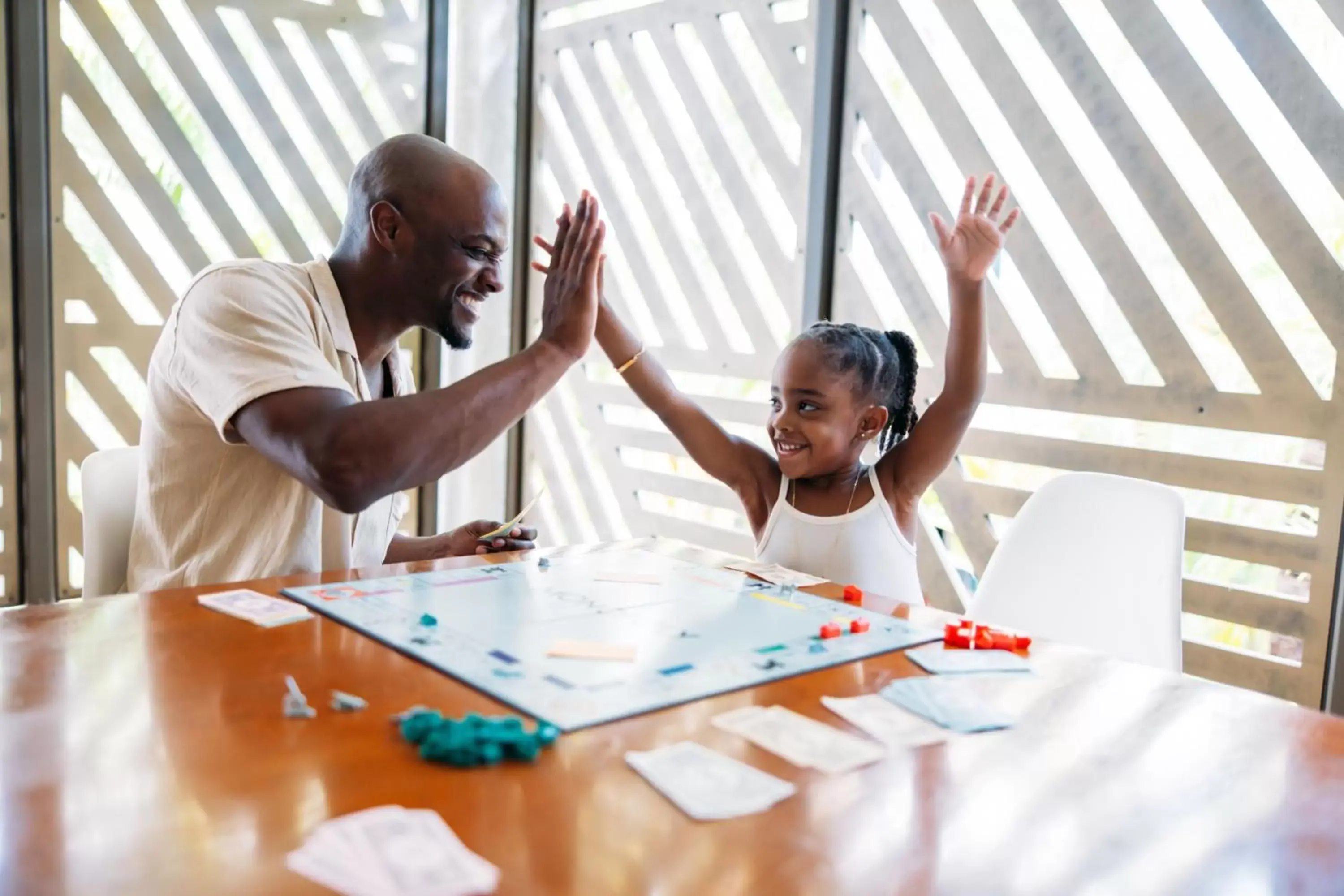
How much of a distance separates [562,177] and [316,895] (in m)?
3.17

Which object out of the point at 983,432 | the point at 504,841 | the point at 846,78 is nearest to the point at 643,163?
the point at 846,78

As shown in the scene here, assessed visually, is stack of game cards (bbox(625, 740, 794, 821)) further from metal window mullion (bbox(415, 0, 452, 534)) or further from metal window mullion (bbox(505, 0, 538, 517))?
metal window mullion (bbox(505, 0, 538, 517))

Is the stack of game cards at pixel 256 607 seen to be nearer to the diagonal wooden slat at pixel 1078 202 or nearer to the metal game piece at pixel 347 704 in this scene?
the metal game piece at pixel 347 704

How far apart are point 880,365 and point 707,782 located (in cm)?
142

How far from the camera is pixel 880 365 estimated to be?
2.12m

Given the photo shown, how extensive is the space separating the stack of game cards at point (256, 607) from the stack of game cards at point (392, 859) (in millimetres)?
507

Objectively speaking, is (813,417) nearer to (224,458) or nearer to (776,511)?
(776,511)

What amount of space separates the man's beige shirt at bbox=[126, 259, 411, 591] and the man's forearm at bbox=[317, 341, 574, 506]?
11 centimetres

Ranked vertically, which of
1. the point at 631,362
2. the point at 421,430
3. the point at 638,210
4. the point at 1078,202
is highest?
the point at 638,210

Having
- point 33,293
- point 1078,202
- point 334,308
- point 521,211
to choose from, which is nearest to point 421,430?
point 334,308

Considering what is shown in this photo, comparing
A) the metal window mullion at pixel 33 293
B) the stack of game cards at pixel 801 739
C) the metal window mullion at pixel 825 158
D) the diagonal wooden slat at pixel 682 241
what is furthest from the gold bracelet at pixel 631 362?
the metal window mullion at pixel 33 293

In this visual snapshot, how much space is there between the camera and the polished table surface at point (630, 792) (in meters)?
0.68

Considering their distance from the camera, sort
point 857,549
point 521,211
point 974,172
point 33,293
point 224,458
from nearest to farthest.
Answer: point 224,458 → point 857,549 → point 974,172 → point 33,293 → point 521,211

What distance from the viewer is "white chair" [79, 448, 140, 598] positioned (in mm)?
1667
